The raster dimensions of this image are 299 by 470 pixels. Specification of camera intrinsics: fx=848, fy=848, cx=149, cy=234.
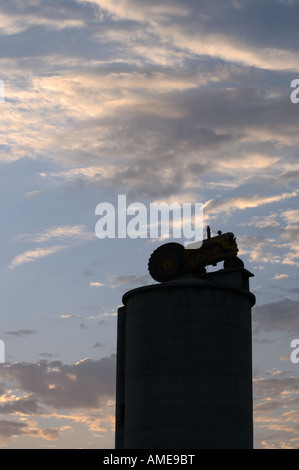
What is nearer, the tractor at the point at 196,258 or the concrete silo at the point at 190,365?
the concrete silo at the point at 190,365

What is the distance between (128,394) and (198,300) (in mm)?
8820

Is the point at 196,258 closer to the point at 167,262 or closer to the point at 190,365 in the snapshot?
the point at 167,262

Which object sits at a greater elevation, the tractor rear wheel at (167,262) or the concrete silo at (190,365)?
the tractor rear wheel at (167,262)

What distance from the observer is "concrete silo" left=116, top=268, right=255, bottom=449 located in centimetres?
5856

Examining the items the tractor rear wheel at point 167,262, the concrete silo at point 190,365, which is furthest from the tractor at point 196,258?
the concrete silo at point 190,365

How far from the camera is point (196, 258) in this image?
6488 centimetres

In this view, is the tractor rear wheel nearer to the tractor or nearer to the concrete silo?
the tractor

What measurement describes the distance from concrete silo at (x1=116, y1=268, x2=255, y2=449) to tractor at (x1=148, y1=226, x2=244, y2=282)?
0.90 meters

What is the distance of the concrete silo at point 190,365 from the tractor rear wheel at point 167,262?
104 cm

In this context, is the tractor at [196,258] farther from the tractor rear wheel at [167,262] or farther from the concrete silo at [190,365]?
the concrete silo at [190,365]

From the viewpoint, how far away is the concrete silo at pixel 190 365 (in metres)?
58.6
